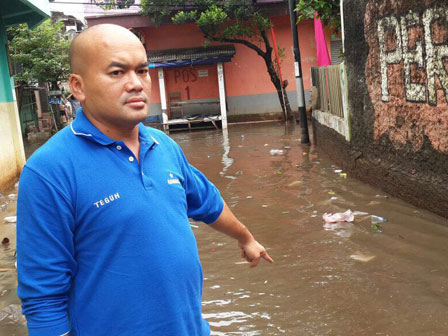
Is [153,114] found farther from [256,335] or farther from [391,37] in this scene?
[256,335]

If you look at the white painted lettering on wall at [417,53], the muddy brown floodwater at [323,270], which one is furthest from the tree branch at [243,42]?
the white painted lettering on wall at [417,53]

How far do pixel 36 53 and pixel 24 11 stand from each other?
9.04 m

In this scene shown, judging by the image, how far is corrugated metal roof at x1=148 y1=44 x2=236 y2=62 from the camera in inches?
760

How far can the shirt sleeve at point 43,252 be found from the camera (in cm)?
158

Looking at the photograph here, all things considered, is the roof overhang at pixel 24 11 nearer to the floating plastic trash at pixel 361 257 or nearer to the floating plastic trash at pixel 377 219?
the floating plastic trash at pixel 377 219

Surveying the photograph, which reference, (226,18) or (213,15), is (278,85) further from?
(213,15)

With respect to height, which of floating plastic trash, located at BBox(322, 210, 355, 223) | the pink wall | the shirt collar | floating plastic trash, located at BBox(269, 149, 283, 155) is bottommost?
floating plastic trash, located at BBox(322, 210, 355, 223)

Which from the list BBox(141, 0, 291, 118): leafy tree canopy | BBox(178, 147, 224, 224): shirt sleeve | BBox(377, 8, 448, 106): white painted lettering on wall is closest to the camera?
BBox(178, 147, 224, 224): shirt sleeve

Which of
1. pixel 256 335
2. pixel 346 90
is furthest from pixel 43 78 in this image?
pixel 256 335

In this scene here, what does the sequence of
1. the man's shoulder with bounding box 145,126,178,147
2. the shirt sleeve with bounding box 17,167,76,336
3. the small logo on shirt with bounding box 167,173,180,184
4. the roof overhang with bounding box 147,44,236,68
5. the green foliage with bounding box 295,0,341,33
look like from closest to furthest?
the shirt sleeve with bounding box 17,167,76,336 → the small logo on shirt with bounding box 167,173,180,184 → the man's shoulder with bounding box 145,126,178,147 → the green foliage with bounding box 295,0,341,33 → the roof overhang with bounding box 147,44,236,68

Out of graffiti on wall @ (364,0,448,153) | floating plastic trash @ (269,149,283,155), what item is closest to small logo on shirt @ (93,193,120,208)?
graffiti on wall @ (364,0,448,153)

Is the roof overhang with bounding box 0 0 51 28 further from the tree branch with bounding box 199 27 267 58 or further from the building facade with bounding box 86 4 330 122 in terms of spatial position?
the building facade with bounding box 86 4 330 122

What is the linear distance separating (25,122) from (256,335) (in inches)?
859

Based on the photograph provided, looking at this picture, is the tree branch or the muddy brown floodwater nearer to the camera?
the muddy brown floodwater
